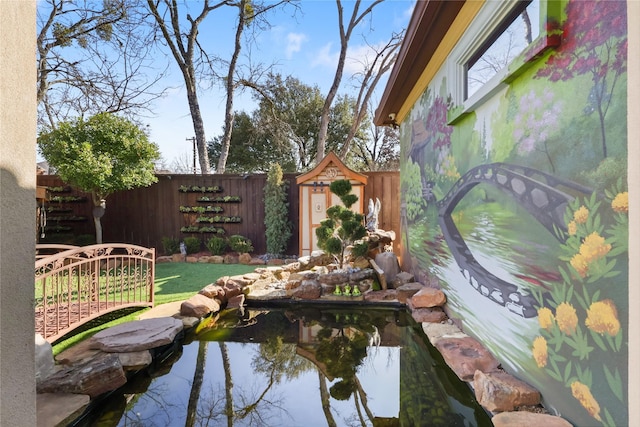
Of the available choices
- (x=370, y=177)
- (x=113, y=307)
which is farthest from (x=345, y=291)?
(x=370, y=177)

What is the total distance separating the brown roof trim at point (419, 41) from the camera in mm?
2932

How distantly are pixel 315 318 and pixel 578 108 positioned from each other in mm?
3430

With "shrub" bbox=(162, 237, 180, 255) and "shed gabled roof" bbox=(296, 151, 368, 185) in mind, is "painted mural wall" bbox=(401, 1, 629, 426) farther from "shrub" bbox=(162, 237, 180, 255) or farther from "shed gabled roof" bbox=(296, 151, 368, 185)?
"shrub" bbox=(162, 237, 180, 255)

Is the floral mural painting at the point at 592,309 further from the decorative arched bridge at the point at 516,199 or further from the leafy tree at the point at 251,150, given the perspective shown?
the leafy tree at the point at 251,150

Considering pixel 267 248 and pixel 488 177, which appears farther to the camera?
pixel 267 248

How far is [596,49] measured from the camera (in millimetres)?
1516

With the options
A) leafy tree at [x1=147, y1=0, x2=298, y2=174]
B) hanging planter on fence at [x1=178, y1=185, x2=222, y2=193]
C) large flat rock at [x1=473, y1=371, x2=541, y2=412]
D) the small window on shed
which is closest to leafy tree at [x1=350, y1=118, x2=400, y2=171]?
leafy tree at [x1=147, y1=0, x2=298, y2=174]

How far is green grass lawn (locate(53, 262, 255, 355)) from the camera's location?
123 inches

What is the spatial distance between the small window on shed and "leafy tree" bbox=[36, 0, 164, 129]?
407 inches

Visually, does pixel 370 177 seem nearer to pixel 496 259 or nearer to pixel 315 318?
pixel 315 318

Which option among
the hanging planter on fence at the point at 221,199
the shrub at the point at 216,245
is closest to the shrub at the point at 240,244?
the shrub at the point at 216,245

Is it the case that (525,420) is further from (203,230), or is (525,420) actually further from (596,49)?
(203,230)

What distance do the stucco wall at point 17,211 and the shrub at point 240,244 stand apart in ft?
21.9

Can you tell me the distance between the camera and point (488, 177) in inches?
103
